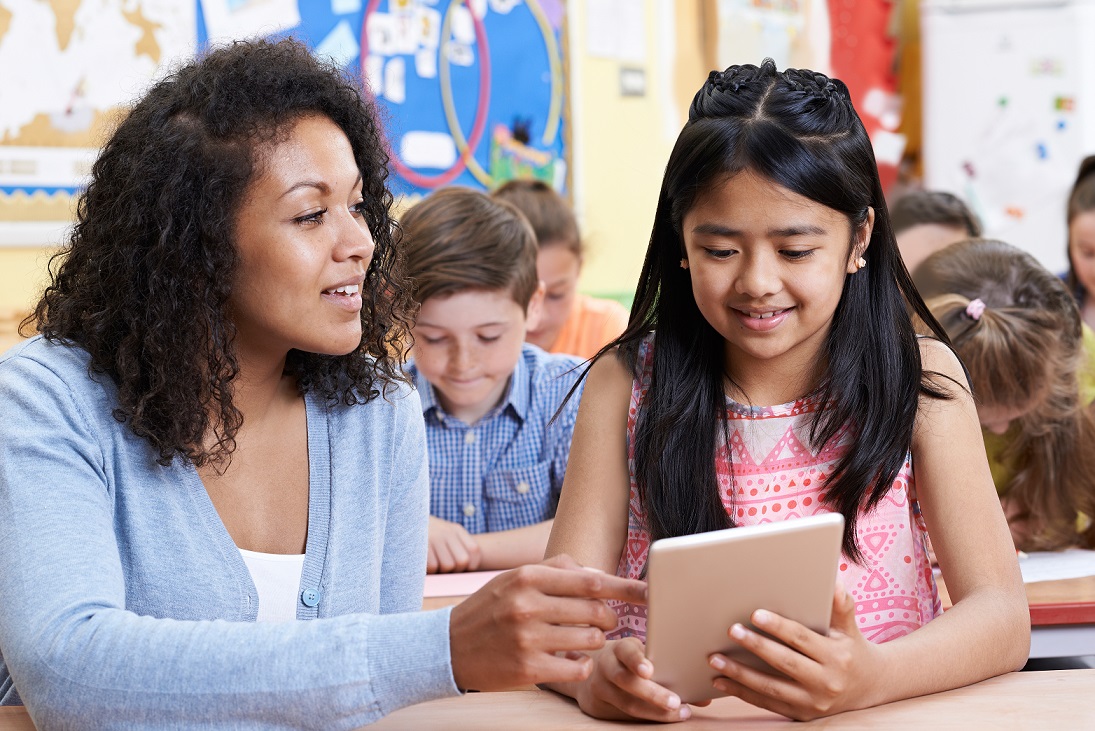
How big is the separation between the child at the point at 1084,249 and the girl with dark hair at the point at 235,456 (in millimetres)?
2206

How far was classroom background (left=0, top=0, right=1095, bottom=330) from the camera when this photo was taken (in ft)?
9.08

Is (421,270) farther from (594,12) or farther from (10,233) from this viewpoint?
(594,12)

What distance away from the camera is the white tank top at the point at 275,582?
126 cm

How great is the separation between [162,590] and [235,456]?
18 centimetres

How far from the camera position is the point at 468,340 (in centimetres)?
224

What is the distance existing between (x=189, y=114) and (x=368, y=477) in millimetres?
450

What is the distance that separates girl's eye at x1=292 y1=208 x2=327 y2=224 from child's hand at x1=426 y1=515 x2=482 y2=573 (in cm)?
96

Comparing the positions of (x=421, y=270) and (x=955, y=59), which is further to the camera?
(x=955, y=59)

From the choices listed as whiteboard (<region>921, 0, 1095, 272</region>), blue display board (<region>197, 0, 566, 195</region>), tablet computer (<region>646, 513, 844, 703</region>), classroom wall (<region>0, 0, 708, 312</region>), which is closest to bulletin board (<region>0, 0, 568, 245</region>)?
blue display board (<region>197, 0, 566, 195</region>)

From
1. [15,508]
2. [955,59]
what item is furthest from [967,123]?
[15,508]

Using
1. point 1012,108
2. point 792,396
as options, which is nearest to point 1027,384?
point 792,396

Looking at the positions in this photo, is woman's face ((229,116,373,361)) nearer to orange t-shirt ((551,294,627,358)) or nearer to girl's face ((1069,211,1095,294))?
orange t-shirt ((551,294,627,358))

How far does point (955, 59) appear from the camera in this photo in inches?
220

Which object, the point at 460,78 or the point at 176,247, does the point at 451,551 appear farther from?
the point at 460,78
